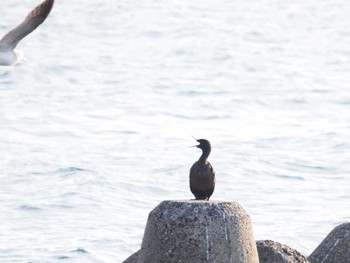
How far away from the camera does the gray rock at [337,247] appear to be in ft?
44.1

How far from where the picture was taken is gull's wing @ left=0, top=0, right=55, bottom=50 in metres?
16.8

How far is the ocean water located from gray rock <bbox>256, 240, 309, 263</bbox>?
9007mm

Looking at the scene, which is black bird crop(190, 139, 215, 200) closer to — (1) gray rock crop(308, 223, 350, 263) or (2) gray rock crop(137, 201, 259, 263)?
(2) gray rock crop(137, 201, 259, 263)

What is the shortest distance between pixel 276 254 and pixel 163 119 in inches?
964

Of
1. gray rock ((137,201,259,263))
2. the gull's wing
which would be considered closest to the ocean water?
the gull's wing

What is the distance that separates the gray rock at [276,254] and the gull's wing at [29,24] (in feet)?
17.6

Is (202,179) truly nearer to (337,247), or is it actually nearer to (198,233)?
(198,233)

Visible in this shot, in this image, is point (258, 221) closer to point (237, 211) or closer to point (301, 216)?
point (301, 216)

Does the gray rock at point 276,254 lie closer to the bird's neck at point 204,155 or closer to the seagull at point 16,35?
the bird's neck at point 204,155

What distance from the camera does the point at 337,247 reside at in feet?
44.3

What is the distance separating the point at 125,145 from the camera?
33688mm

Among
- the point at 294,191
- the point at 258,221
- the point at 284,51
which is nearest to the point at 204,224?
the point at 258,221

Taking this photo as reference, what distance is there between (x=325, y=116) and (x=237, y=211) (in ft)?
87.0

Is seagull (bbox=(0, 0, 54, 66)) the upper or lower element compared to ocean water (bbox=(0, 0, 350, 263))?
upper
